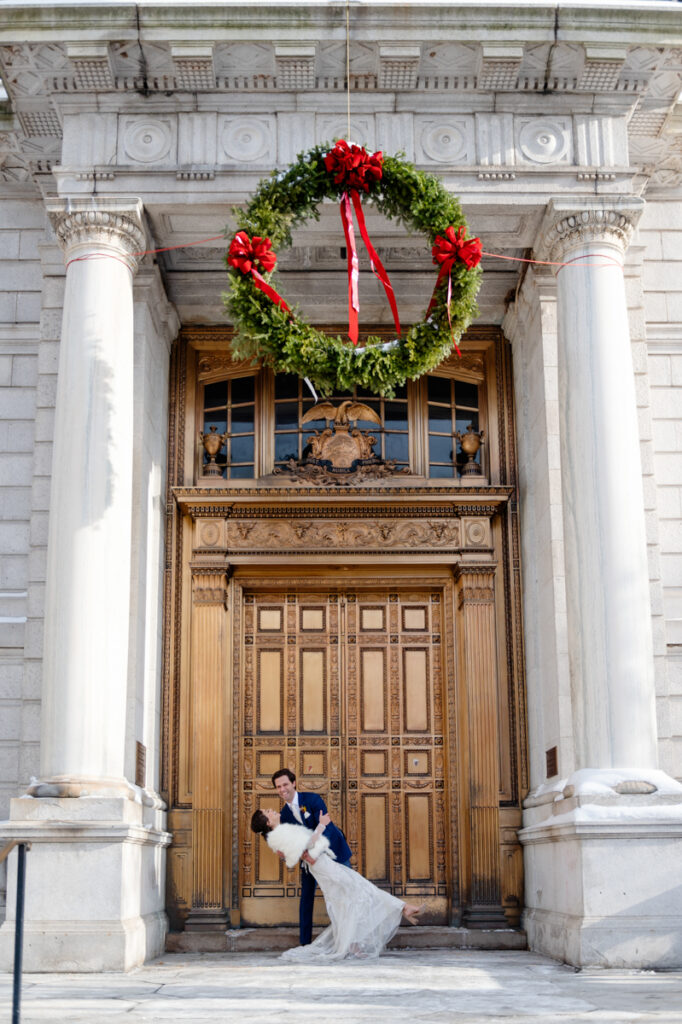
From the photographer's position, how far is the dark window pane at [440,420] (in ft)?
44.6

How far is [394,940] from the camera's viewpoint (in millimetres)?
11820

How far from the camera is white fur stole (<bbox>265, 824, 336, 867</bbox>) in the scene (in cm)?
1093

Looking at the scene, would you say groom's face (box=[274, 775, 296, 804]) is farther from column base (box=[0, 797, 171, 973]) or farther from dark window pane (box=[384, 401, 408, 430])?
dark window pane (box=[384, 401, 408, 430])

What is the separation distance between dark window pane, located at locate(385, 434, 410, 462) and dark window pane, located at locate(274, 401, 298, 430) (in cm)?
103

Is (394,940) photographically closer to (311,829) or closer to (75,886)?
(311,829)

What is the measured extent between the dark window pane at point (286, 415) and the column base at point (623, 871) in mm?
5264

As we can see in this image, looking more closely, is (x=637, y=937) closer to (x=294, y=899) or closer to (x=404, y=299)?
(x=294, y=899)

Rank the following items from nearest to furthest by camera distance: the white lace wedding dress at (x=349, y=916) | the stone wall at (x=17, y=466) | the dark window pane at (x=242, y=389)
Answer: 1. the white lace wedding dress at (x=349, y=916)
2. the stone wall at (x=17, y=466)
3. the dark window pane at (x=242, y=389)

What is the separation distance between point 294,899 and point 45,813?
3.52 meters

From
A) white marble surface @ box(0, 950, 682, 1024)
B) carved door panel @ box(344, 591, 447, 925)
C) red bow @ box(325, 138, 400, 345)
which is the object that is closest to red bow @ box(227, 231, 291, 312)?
red bow @ box(325, 138, 400, 345)

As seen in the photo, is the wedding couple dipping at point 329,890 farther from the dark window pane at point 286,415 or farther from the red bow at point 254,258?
the red bow at point 254,258

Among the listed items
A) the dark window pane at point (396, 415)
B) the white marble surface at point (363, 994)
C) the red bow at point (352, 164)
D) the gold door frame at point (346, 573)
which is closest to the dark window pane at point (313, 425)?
the dark window pane at point (396, 415)

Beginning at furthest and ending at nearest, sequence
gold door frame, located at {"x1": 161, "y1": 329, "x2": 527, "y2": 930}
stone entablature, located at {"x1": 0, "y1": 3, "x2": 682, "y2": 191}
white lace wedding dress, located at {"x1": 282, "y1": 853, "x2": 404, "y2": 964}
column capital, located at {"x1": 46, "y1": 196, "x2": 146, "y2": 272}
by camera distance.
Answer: gold door frame, located at {"x1": 161, "y1": 329, "x2": 527, "y2": 930}, column capital, located at {"x1": 46, "y1": 196, "x2": 146, "y2": 272}, stone entablature, located at {"x1": 0, "y1": 3, "x2": 682, "y2": 191}, white lace wedding dress, located at {"x1": 282, "y1": 853, "x2": 404, "y2": 964}

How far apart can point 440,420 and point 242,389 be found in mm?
2213
